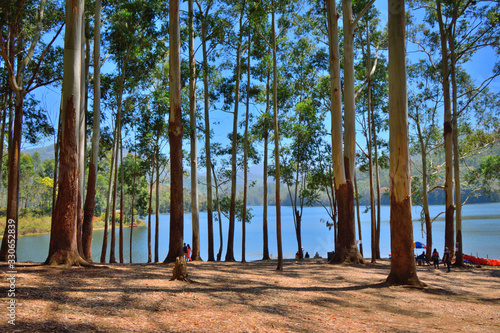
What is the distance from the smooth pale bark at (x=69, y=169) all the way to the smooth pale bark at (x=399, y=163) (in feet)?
20.8

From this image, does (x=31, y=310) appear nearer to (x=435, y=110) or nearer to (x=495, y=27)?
(x=495, y=27)

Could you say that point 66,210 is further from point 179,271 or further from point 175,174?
point 175,174

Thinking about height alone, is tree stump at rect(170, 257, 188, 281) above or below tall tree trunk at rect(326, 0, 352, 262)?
below

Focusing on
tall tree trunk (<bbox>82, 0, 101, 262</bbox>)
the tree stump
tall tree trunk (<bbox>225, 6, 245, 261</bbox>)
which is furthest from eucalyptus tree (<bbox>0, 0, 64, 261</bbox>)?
tall tree trunk (<bbox>225, 6, 245, 261</bbox>)

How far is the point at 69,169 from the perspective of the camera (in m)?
6.52

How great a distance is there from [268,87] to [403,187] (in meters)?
12.0

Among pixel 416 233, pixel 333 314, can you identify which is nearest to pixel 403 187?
pixel 333 314

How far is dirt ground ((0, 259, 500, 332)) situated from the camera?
3.65 m

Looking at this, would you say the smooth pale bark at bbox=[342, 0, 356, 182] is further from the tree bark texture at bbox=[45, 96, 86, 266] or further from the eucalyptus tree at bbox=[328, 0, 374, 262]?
the tree bark texture at bbox=[45, 96, 86, 266]

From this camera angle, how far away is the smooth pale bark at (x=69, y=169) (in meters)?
6.38

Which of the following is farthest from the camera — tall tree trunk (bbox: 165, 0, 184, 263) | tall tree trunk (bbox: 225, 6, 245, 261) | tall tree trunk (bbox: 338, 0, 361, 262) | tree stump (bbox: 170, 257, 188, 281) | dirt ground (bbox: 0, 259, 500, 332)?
tall tree trunk (bbox: 225, 6, 245, 261)

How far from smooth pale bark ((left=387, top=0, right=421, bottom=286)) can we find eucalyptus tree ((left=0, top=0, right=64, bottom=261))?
8127mm

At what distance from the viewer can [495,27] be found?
14.7m

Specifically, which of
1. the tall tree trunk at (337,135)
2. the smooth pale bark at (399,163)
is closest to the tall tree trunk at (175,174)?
the smooth pale bark at (399,163)
